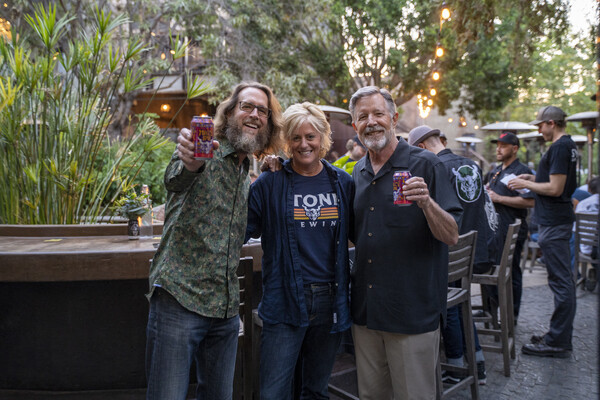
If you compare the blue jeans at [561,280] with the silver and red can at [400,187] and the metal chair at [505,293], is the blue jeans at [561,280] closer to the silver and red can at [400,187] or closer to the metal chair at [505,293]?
the metal chair at [505,293]

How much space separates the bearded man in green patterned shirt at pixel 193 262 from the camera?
7.45 ft

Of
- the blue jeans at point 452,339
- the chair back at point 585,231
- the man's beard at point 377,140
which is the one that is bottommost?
the blue jeans at point 452,339

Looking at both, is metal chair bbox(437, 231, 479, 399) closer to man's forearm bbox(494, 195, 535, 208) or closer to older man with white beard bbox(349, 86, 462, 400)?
older man with white beard bbox(349, 86, 462, 400)

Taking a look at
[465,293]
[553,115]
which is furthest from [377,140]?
[553,115]

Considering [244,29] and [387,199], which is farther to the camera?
[244,29]

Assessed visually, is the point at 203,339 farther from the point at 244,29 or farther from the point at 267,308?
the point at 244,29

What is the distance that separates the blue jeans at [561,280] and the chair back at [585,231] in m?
2.24

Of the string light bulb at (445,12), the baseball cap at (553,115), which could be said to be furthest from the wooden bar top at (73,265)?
→ the string light bulb at (445,12)

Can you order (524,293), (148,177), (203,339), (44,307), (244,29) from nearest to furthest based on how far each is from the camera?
(203,339) < (44,307) < (524,293) < (148,177) < (244,29)

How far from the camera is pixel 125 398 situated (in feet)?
12.4

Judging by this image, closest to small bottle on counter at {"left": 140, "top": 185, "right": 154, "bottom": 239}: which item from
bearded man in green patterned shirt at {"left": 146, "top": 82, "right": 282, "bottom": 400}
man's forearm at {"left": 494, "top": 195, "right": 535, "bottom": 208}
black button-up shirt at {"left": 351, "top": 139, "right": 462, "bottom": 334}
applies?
bearded man in green patterned shirt at {"left": 146, "top": 82, "right": 282, "bottom": 400}

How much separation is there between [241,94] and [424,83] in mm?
15427

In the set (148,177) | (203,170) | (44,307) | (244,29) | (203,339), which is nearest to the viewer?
(203,170)

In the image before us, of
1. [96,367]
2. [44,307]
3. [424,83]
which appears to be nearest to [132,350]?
[96,367]
